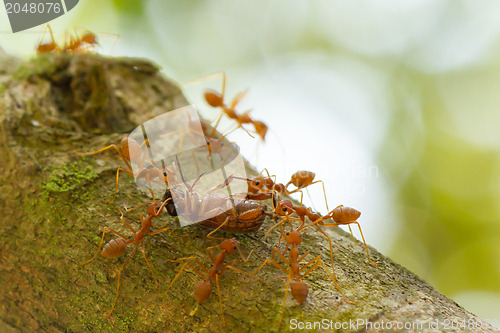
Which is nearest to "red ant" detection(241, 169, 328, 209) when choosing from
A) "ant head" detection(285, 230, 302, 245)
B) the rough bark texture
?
the rough bark texture

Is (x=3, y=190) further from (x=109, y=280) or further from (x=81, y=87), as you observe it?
(x=81, y=87)

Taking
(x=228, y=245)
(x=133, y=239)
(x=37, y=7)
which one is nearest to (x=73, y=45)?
(x=37, y=7)

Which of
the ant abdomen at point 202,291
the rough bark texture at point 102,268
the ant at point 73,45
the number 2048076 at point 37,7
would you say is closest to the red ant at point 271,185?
the rough bark texture at point 102,268

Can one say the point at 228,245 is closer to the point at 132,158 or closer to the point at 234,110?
the point at 132,158

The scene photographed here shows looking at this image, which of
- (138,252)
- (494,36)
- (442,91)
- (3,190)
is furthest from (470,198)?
(3,190)

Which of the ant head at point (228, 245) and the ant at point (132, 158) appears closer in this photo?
Result: the ant head at point (228, 245)

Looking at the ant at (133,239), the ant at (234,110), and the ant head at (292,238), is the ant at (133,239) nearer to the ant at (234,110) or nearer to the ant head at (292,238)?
the ant head at (292,238)
